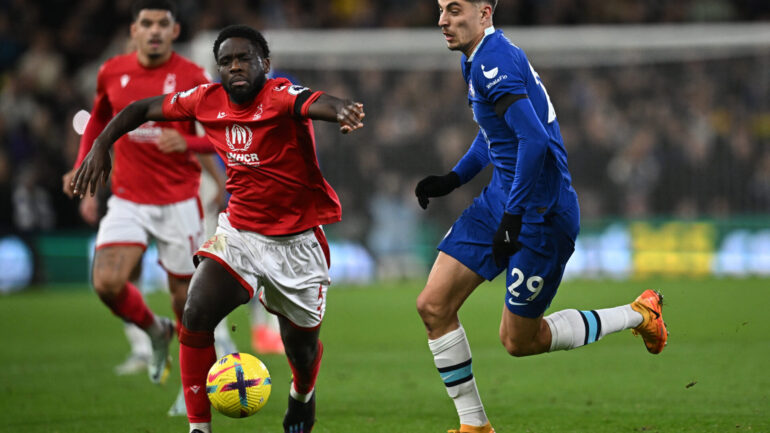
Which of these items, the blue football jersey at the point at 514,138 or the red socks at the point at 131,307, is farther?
the red socks at the point at 131,307

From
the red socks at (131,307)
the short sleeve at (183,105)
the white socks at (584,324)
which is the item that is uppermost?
the short sleeve at (183,105)

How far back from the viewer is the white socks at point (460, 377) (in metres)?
5.74

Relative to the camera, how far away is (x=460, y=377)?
5.75 meters

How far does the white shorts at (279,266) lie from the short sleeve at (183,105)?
2.04ft

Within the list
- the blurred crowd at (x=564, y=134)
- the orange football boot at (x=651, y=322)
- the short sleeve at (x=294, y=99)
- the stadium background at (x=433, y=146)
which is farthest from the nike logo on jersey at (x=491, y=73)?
the blurred crowd at (x=564, y=134)

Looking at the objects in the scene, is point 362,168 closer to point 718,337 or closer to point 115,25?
point 115,25

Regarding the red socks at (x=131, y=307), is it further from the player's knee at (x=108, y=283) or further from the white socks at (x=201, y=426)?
the white socks at (x=201, y=426)

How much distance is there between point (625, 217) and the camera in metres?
18.9

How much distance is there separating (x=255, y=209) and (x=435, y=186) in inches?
43.8

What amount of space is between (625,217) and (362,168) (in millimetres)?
4797

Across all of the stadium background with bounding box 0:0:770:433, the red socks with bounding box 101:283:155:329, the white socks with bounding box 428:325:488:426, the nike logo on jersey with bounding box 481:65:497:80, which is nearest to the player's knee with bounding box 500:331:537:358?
the white socks with bounding box 428:325:488:426

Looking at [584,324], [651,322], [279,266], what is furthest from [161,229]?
[651,322]

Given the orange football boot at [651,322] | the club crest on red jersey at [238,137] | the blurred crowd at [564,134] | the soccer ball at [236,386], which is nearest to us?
the soccer ball at [236,386]

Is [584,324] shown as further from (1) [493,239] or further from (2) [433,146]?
(2) [433,146]
